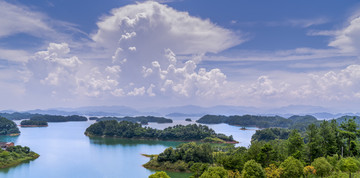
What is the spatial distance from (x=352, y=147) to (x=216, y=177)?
1455 centimetres

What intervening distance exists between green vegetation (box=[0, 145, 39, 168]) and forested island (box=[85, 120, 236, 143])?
1069 inches

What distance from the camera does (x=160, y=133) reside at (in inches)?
2382

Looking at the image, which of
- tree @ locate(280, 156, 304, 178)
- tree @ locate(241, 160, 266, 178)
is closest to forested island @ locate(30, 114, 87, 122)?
tree @ locate(241, 160, 266, 178)

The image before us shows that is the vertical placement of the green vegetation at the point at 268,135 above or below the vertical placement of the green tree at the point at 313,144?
below

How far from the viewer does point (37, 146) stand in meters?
45.3

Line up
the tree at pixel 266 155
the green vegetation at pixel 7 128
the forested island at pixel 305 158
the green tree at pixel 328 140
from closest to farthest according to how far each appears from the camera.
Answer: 1. the forested island at pixel 305 158
2. the tree at pixel 266 155
3. the green tree at pixel 328 140
4. the green vegetation at pixel 7 128

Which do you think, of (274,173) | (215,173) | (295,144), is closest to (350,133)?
(295,144)

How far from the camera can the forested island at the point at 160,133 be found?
58812 mm

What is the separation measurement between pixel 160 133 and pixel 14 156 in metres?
32.4

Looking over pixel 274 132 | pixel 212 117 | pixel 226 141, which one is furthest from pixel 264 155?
pixel 212 117

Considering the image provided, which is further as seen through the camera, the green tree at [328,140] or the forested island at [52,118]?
the forested island at [52,118]

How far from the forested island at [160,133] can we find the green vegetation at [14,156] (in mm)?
27146

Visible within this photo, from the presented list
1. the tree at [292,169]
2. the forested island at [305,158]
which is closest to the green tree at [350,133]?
the forested island at [305,158]

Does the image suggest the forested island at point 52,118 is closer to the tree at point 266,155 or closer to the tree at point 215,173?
the tree at point 266,155
